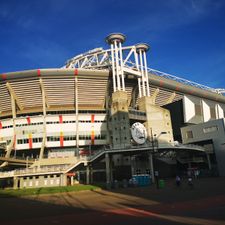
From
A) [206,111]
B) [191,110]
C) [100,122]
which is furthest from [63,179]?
[206,111]

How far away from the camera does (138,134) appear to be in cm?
6875

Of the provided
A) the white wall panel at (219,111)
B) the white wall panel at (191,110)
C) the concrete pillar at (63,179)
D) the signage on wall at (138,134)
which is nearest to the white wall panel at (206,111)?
the white wall panel at (191,110)

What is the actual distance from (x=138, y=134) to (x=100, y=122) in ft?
61.5

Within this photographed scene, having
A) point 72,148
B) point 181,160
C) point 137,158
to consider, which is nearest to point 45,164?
point 72,148

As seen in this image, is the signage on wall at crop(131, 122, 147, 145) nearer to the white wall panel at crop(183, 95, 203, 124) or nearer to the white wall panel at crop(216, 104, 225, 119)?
the white wall panel at crop(183, 95, 203, 124)

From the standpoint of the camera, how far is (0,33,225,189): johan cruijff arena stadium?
71812 millimetres

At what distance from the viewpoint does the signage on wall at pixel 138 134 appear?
68188 mm

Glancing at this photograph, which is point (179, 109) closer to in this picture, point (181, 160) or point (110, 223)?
point (181, 160)

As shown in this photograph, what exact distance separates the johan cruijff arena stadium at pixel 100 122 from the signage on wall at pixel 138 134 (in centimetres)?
24

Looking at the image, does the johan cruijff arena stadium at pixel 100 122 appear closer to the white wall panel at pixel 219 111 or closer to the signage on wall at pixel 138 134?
the signage on wall at pixel 138 134

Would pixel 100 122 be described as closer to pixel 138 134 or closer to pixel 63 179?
pixel 138 134

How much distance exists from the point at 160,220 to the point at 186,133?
234ft

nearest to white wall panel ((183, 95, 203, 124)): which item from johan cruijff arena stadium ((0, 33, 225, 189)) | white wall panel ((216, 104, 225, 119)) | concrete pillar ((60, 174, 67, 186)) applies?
johan cruijff arena stadium ((0, 33, 225, 189))

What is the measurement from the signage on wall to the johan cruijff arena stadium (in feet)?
0.80
